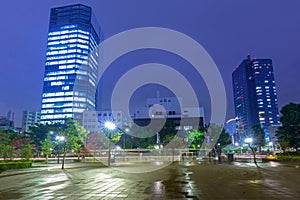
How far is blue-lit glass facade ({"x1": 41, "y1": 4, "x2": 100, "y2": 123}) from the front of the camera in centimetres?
13288

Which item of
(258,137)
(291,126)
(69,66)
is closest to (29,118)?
(69,66)

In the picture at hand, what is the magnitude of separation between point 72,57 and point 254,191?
473 ft

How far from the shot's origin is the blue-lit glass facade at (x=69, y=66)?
133 m

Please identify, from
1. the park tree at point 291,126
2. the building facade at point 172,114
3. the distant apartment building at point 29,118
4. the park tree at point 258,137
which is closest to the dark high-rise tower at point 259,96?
the building facade at point 172,114

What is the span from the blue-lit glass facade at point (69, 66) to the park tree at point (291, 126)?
347 ft

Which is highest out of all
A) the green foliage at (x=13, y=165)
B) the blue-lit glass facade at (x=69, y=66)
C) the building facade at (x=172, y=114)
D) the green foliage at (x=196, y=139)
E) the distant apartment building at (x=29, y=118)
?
the blue-lit glass facade at (x=69, y=66)

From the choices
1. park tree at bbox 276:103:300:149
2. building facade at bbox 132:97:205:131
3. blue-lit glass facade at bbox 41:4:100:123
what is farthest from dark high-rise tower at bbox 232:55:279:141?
park tree at bbox 276:103:300:149

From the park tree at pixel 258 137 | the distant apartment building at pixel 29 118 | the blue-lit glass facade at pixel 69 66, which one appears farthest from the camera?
the distant apartment building at pixel 29 118

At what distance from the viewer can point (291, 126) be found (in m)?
41.9

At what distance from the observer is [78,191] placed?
9.48 metres

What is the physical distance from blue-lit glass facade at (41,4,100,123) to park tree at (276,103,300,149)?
106 meters

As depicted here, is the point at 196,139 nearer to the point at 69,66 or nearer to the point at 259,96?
the point at 69,66

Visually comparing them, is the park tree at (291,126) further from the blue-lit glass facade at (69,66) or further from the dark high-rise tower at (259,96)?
the dark high-rise tower at (259,96)

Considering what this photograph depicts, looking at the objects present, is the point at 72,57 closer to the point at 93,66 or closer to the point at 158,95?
the point at 93,66
